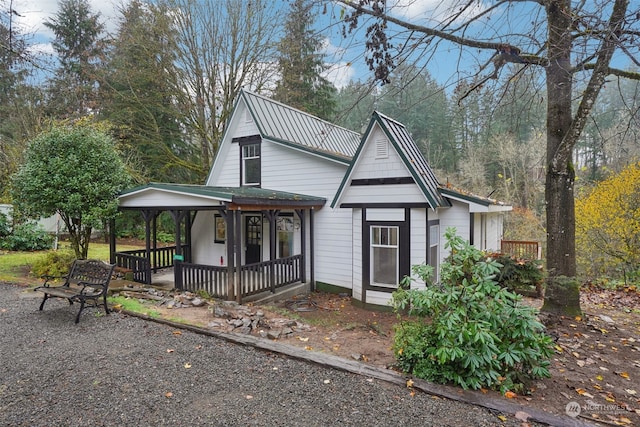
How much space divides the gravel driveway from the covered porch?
3.38m

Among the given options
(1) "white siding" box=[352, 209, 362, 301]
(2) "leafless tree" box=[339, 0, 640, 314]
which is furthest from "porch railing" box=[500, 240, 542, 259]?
(1) "white siding" box=[352, 209, 362, 301]

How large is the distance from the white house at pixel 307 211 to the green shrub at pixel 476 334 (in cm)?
374

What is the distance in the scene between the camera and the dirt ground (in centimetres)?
381

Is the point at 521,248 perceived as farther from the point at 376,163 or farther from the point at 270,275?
the point at 270,275

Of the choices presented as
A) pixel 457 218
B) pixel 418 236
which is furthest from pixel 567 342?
pixel 457 218

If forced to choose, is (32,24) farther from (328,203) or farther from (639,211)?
(639,211)

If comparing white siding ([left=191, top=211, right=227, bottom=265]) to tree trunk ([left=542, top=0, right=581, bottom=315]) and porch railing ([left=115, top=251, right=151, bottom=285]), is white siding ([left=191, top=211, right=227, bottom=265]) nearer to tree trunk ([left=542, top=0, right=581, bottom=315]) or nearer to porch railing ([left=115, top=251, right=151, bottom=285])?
porch railing ([left=115, top=251, right=151, bottom=285])

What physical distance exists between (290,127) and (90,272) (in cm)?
810

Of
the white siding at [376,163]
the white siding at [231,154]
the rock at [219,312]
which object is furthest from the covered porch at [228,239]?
the white siding at [376,163]

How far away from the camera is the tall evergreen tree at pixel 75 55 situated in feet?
61.3

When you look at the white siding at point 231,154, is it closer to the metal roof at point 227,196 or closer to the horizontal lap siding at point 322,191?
the horizontal lap siding at point 322,191

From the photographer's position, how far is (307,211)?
37.5 ft

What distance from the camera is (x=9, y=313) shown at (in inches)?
267

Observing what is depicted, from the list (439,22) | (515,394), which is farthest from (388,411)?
(439,22)
